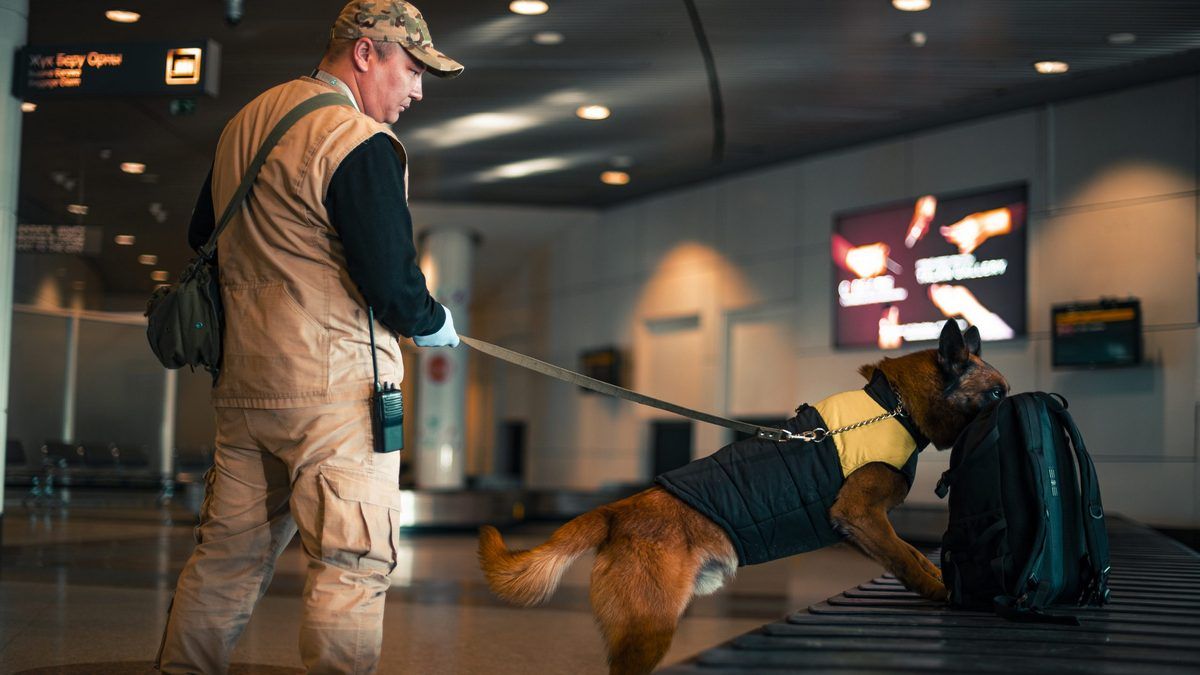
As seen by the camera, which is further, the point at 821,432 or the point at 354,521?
the point at 821,432

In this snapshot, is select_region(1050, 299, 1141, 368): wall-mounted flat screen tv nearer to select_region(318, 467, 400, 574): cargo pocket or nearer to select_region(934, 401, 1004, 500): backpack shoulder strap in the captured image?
select_region(934, 401, 1004, 500): backpack shoulder strap

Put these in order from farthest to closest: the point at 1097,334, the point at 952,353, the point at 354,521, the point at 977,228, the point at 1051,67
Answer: the point at 977,228, the point at 1097,334, the point at 1051,67, the point at 952,353, the point at 354,521

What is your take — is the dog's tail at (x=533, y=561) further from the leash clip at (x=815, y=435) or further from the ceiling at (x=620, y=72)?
the ceiling at (x=620, y=72)

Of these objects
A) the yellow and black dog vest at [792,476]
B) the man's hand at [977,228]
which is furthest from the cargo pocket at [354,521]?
the man's hand at [977,228]

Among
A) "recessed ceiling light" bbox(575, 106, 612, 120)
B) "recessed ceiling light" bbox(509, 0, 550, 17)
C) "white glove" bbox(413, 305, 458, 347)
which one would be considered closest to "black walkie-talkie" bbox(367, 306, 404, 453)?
"white glove" bbox(413, 305, 458, 347)

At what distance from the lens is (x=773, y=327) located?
43.5ft

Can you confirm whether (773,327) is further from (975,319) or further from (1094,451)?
(1094,451)

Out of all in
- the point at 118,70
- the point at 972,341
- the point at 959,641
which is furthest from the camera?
the point at 118,70

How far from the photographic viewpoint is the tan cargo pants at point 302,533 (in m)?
2.32

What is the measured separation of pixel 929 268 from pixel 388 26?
950 centimetres

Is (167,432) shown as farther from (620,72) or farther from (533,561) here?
(533,561)

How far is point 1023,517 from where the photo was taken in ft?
8.52

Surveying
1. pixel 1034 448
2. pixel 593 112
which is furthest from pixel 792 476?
pixel 593 112

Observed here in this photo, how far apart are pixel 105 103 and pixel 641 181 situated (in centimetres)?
741
